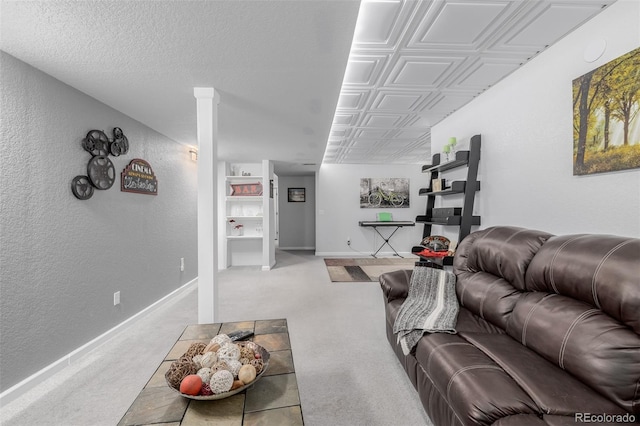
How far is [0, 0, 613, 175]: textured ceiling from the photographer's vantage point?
138 cm

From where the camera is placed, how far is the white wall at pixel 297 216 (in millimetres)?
7672

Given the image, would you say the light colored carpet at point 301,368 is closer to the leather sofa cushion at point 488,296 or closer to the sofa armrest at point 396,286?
the sofa armrest at point 396,286

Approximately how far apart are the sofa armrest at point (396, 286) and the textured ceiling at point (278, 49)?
1655mm

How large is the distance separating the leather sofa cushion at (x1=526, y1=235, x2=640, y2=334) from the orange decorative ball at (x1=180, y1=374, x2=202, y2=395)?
1.66 m

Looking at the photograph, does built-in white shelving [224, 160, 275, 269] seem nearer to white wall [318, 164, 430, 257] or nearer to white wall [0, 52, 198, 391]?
white wall [318, 164, 430, 257]

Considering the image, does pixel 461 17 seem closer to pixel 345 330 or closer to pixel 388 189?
pixel 345 330

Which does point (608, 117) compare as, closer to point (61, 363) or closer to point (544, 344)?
point (544, 344)

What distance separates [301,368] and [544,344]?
1478 mm

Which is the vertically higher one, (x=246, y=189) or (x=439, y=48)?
(x=439, y=48)

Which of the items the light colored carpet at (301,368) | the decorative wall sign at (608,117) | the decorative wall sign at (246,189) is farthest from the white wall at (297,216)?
the decorative wall sign at (608,117)

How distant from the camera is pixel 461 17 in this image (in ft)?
5.32

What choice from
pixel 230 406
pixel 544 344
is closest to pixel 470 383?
pixel 544 344

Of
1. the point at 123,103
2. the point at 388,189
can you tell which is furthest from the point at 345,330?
the point at 388,189

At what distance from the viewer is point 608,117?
1.51 meters
